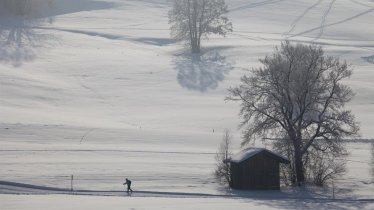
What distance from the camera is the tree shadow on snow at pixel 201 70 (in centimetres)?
6341

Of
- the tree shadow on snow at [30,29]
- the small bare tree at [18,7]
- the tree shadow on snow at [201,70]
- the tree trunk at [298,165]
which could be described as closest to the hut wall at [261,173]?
the tree trunk at [298,165]

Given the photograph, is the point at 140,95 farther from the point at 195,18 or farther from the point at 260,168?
the point at 260,168

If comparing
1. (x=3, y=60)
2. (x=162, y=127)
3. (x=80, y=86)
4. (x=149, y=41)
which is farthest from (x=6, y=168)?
(x=149, y=41)

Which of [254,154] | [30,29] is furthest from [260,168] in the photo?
[30,29]

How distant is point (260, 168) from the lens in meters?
35.9

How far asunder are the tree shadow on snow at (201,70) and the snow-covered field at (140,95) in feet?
0.41

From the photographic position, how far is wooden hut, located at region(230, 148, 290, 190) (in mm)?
35562

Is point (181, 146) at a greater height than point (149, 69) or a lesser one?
lesser

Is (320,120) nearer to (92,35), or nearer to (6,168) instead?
(6,168)

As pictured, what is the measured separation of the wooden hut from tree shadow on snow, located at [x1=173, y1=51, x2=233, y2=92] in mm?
26150

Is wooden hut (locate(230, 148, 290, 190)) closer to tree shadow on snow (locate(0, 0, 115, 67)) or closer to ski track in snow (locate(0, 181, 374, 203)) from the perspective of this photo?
ski track in snow (locate(0, 181, 374, 203))

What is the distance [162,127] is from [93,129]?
18.2ft

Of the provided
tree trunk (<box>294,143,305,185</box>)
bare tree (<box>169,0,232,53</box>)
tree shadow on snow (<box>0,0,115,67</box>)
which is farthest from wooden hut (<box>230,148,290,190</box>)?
bare tree (<box>169,0,232,53</box>)

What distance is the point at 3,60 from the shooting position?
6700 centimetres
